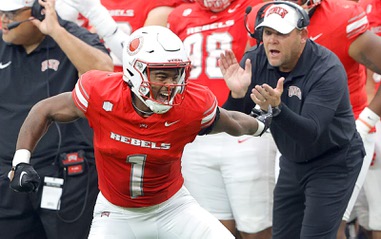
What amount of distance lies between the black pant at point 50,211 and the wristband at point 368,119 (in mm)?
1701

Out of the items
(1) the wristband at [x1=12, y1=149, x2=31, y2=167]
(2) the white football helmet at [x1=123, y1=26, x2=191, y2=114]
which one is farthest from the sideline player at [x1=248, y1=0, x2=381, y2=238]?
(1) the wristband at [x1=12, y1=149, x2=31, y2=167]

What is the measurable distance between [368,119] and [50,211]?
79.9 inches

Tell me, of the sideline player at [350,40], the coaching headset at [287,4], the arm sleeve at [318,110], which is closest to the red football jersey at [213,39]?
the sideline player at [350,40]

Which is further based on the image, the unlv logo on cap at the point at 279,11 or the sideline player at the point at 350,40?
the sideline player at the point at 350,40

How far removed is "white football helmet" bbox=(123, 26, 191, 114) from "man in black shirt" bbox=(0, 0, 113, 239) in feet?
3.19

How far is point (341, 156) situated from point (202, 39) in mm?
1283

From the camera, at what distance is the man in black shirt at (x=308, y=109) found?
19.3ft

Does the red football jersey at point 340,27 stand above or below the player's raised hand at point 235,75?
below

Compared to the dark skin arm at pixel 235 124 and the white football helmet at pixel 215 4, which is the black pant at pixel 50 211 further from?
the white football helmet at pixel 215 4

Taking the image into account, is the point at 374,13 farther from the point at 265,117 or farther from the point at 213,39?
the point at 265,117

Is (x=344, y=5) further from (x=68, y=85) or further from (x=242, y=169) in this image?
(x=68, y=85)

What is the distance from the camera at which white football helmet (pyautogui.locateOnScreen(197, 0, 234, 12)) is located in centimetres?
687

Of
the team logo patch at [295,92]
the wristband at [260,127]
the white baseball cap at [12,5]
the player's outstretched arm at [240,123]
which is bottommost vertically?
the team logo patch at [295,92]

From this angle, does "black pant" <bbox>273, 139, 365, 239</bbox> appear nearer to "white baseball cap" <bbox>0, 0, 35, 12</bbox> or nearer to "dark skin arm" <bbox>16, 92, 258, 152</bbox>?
"dark skin arm" <bbox>16, 92, 258, 152</bbox>
